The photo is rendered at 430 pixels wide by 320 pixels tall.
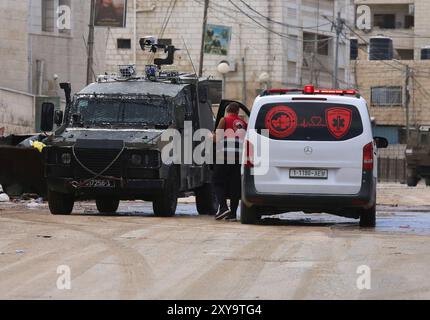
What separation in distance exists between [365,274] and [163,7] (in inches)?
2347

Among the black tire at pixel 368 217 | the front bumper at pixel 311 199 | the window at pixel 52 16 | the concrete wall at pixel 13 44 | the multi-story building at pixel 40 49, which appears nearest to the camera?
the front bumper at pixel 311 199

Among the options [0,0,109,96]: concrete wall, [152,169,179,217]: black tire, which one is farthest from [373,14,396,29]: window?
[152,169,179,217]: black tire

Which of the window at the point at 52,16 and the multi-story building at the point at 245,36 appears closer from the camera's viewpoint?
the window at the point at 52,16

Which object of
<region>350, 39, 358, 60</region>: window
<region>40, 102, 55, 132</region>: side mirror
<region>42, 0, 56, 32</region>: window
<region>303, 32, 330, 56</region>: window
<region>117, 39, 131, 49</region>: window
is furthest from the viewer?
<region>350, 39, 358, 60</region>: window

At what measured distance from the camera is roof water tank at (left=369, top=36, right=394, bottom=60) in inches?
3088

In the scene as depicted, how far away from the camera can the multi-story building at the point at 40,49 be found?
5288 centimetres

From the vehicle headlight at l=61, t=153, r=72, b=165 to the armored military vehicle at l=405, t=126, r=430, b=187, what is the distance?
1032 inches

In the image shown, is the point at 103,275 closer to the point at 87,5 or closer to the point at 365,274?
the point at 365,274

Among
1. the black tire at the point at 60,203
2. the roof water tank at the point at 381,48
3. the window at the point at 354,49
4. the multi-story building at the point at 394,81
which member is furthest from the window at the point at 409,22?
the black tire at the point at 60,203

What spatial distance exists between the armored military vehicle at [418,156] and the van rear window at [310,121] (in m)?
27.0

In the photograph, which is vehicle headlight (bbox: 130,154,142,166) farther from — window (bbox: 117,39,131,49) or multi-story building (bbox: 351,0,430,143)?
multi-story building (bbox: 351,0,430,143)

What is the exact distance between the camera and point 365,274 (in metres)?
12.2

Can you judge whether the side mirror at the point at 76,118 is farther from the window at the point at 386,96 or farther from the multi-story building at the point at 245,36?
the window at the point at 386,96
